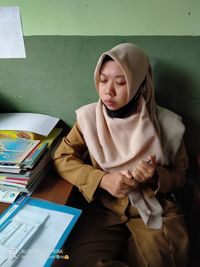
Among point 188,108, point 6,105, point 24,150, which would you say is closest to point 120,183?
point 24,150

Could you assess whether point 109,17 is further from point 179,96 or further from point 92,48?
point 179,96

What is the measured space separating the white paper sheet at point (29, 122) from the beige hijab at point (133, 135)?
0.25 m

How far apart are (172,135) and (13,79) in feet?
2.95

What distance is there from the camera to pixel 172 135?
1063 millimetres

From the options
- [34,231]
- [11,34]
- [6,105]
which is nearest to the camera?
[34,231]

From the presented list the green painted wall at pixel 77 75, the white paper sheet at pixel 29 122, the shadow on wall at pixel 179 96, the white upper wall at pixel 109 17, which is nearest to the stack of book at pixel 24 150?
the white paper sheet at pixel 29 122

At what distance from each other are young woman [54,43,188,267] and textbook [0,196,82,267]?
7.1 inches

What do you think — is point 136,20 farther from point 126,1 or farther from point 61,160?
point 61,160

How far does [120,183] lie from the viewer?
3.12ft

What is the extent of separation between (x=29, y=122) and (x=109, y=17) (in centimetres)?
64

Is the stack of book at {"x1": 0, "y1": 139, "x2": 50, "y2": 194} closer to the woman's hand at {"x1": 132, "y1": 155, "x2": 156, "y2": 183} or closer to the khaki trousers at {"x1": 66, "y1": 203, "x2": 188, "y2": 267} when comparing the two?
the khaki trousers at {"x1": 66, "y1": 203, "x2": 188, "y2": 267}

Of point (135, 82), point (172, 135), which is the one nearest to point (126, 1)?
point (135, 82)

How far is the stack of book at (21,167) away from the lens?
0.96 m

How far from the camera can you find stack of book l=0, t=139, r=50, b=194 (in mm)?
960
